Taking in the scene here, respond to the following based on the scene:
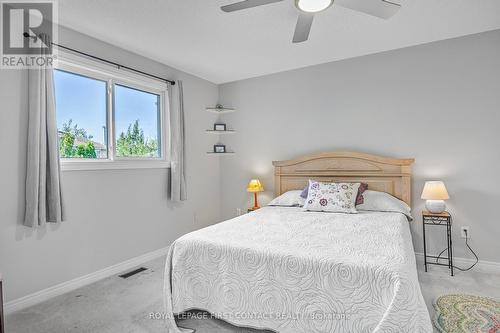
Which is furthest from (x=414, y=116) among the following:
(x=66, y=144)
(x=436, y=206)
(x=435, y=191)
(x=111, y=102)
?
(x=66, y=144)

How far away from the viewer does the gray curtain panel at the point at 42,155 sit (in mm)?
2355

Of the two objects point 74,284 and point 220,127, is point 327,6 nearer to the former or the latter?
point 220,127

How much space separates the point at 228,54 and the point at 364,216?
7.89 feet

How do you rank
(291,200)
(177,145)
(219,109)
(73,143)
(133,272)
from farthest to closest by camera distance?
(219,109)
(177,145)
(291,200)
(133,272)
(73,143)

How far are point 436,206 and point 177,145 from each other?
3096mm

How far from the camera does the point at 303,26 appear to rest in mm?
2299

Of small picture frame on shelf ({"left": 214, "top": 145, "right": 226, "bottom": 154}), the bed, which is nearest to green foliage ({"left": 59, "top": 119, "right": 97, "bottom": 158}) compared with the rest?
the bed

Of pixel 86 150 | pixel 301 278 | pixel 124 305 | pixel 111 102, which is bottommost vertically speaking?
pixel 124 305

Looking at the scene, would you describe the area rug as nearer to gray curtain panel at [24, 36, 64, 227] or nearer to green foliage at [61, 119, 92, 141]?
gray curtain panel at [24, 36, 64, 227]

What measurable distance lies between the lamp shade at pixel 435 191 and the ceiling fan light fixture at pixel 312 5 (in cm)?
211

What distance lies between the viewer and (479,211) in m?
3.03

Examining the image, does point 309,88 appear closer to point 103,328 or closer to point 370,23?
point 370,23

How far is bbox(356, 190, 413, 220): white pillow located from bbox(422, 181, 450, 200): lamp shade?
0.26 m

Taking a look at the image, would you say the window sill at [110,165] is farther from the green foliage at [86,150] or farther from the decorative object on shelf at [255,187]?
the decorative object on shelf at [255,187]
